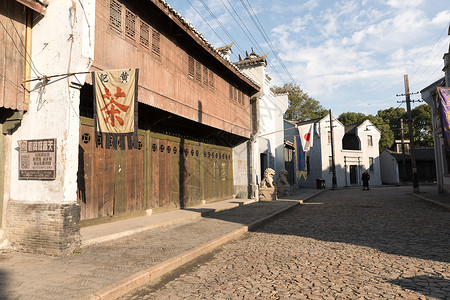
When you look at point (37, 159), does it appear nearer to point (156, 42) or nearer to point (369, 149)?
point (156, 42)

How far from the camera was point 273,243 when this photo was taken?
737 centimetres

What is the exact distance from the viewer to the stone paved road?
4.18 m

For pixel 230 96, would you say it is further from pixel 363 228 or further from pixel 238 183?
pixel 363 228

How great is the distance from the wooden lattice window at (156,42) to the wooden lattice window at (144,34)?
278mm

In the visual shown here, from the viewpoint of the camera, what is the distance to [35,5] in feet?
21.0

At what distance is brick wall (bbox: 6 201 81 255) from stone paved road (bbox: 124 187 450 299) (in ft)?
7.85

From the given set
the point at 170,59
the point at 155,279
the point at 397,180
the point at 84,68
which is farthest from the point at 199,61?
the point at 397,180

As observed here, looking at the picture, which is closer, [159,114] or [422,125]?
[159,114]

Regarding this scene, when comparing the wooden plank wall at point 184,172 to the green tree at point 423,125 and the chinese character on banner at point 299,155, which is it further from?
the green tree at point 423,125

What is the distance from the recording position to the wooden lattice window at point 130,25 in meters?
8.68

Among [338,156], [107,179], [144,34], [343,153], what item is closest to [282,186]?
[107,179]

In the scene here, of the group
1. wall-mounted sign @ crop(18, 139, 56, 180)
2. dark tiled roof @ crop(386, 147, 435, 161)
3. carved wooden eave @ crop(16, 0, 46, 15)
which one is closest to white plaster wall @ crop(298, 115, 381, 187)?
dark tiled roof @ crop(386, 147, 435, 161)

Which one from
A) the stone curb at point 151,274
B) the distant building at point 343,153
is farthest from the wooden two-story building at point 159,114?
the distant building at point 343,153

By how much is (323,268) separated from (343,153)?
3773cm
